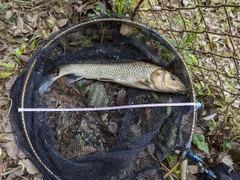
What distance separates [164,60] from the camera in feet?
8.50

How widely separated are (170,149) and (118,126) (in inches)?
22.4

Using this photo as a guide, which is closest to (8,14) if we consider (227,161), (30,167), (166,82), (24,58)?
(24,58)

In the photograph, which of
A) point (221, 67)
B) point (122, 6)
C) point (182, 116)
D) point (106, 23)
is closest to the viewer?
point (182, 116)

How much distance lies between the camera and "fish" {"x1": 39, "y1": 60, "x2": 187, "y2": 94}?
96.3 inches

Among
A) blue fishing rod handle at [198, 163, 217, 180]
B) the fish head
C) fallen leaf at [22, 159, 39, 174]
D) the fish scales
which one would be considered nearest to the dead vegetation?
fallen leaf at [22, 159, 39, 174]

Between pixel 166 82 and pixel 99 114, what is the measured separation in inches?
30.4

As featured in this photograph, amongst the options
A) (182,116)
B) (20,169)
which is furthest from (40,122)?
(182,116)

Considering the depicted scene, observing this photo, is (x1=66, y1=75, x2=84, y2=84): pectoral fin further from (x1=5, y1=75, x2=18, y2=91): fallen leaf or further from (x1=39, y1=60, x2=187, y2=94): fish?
(x1=5, y1=75, x2=18, y2=91): fallen leaf

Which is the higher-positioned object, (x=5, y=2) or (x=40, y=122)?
(x=5, y=2)

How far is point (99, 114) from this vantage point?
2471 mm

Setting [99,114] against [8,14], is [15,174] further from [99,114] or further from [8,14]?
[8,14]

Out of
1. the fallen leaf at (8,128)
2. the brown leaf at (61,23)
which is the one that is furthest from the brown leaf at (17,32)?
the fallen leaf at (8,128)

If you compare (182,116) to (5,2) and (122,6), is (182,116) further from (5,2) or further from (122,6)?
(5,2)

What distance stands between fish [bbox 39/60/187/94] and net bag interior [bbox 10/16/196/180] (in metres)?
0.07
